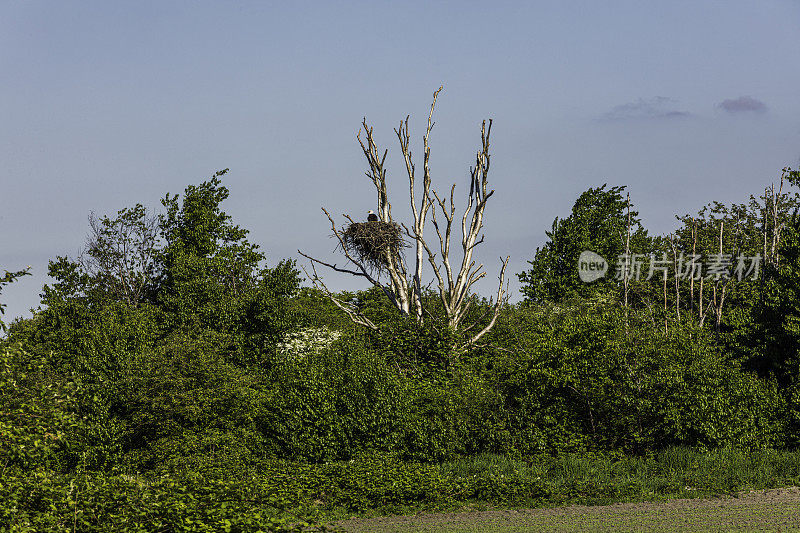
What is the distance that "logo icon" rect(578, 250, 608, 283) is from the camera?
43.3m

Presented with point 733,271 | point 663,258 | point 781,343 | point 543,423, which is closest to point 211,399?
point 543,423

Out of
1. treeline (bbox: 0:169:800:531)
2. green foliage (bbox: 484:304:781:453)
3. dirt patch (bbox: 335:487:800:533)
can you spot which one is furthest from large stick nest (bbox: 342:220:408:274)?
dirt patch (bbox: 335:487:800:533)

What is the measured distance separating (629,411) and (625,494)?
4.82 metres

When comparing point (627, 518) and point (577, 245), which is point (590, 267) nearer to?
point (577, 245)

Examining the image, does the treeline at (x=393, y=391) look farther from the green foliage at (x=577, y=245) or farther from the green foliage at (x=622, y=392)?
the green foliage at (x=577, y=245)

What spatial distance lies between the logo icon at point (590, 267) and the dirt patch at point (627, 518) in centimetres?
2443

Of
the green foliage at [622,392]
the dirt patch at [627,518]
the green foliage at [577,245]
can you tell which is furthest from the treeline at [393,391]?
the green foliage at [577,245]

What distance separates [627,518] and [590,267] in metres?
27.4

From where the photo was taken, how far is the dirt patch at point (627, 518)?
16.1 m

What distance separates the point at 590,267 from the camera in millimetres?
43500

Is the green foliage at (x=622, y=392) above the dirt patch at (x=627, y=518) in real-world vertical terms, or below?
above

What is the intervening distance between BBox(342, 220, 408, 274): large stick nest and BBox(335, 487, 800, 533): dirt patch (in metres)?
15.1

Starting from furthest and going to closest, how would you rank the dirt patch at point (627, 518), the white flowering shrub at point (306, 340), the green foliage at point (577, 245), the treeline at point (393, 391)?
the green foliage at point (577, 245) → the white flowering shrub at point (306, 340) → the treeline at point (393, 391) → the dirt patch at point (627, 518)

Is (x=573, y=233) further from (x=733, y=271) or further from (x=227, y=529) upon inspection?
(x=227, y=529)
